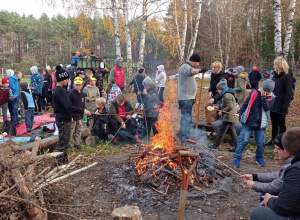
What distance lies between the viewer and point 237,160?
623 centimetres

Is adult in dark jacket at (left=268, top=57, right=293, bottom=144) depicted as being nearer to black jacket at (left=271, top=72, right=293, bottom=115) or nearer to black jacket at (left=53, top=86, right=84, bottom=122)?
black jacket at (left=271, top=72, right=293, bottom=115)

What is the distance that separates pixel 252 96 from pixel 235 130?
164cm

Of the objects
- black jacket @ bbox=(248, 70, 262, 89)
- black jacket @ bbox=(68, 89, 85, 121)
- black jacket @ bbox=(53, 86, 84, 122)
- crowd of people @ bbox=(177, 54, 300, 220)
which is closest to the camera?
crowd of people @ bbox=(177, 54, 300, 220)

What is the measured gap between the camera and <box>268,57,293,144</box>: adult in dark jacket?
7199 millimetres

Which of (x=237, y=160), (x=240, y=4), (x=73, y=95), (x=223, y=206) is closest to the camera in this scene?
(x=223, y=206)

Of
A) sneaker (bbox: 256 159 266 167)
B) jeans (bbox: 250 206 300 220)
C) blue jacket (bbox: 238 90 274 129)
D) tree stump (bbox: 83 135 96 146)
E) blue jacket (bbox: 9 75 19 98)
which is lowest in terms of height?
sneaker (bbox: 256 159 266 167)

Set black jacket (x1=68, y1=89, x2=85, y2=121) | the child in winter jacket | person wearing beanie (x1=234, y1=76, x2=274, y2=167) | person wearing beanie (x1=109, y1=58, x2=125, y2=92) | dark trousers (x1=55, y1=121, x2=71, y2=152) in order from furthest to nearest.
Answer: person wearing beanie (x1=109, y1=58, x2=125, y2=92), the child in winter jacket, black jacket (x1=68, y1=89, x2=85, y2=121), dark trousers (x1=55, y1=121, x2=71, y2=152), person wearing beanie (x1=234, y1=76, x2=274, y2=167)

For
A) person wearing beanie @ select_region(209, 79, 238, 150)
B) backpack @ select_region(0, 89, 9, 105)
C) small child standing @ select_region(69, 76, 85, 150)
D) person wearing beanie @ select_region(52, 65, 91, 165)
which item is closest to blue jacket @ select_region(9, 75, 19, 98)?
backpack @ select_region(0, 89, 9, 105)

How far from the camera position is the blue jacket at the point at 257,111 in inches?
242

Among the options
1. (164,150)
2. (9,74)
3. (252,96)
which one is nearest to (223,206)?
(164,150)

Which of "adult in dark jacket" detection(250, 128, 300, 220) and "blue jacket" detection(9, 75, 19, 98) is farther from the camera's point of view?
"blue jacket" detection(9, 75, 19, 98)

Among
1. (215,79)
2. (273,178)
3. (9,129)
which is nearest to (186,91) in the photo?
(215,79)

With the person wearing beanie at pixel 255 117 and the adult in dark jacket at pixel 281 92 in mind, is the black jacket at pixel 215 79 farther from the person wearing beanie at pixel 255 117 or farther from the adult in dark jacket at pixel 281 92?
the person wearing beanie at pixel 255 117

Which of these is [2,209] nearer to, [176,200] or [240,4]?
[176,200]
